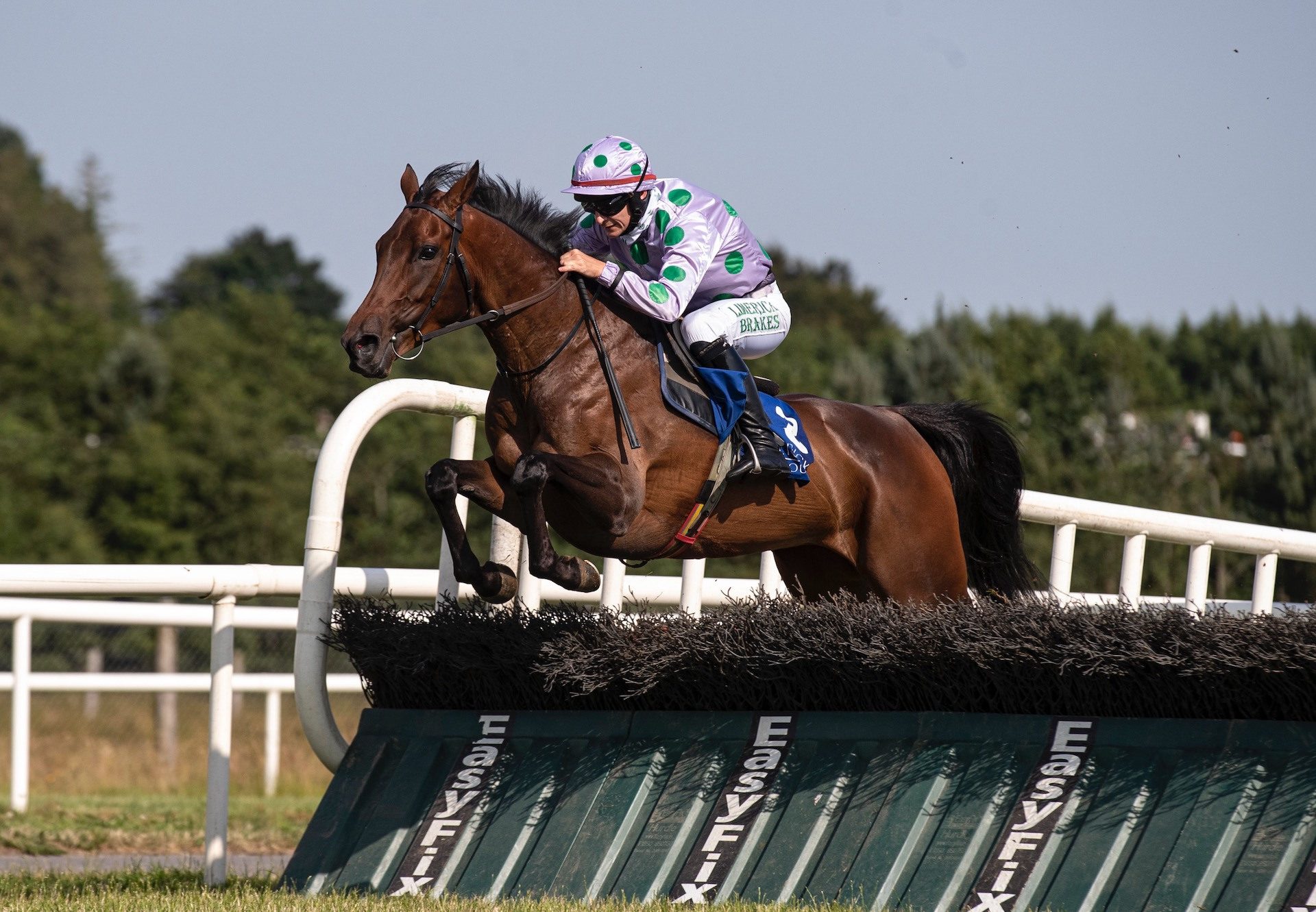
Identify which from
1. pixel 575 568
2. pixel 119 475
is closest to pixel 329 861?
pixel 575 568

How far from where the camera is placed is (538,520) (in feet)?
15.1

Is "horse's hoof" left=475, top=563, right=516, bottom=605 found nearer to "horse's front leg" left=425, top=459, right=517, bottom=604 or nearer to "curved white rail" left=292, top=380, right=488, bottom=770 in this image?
"horse's front leg" left=425, top=459, right=517, bottom=604

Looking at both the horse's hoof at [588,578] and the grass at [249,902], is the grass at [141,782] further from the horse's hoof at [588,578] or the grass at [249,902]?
the horse's hoof at [588,578]

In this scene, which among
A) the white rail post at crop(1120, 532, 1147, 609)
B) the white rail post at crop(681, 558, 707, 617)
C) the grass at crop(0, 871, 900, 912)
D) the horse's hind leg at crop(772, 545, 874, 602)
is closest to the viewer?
the grass at crop(0, 871, 900, 912)

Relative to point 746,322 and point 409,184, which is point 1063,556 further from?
point 409,184

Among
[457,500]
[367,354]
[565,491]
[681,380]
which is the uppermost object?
[367,354]

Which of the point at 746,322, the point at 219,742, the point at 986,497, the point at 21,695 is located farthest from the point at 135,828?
the point at 986,497

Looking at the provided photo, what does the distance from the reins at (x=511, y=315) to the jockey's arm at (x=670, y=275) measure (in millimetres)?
106

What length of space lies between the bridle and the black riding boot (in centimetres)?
52

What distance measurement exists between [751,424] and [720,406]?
0.40 feet

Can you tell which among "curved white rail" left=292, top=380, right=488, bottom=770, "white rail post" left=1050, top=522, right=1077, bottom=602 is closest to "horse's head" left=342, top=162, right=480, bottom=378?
"curved white rail" left=292, top=380, right=488, bottom=770

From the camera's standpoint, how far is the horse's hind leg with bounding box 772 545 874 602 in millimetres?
5895

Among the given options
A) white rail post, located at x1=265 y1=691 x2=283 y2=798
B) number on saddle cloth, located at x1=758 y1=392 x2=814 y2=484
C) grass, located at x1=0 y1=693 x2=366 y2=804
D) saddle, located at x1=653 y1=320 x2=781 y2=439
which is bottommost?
grass, located at x1=0 y1=693 x2=366 y2=804

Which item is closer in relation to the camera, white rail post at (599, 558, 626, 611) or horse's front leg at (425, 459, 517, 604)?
horse's front leg at (425, 459, 517, 604)
